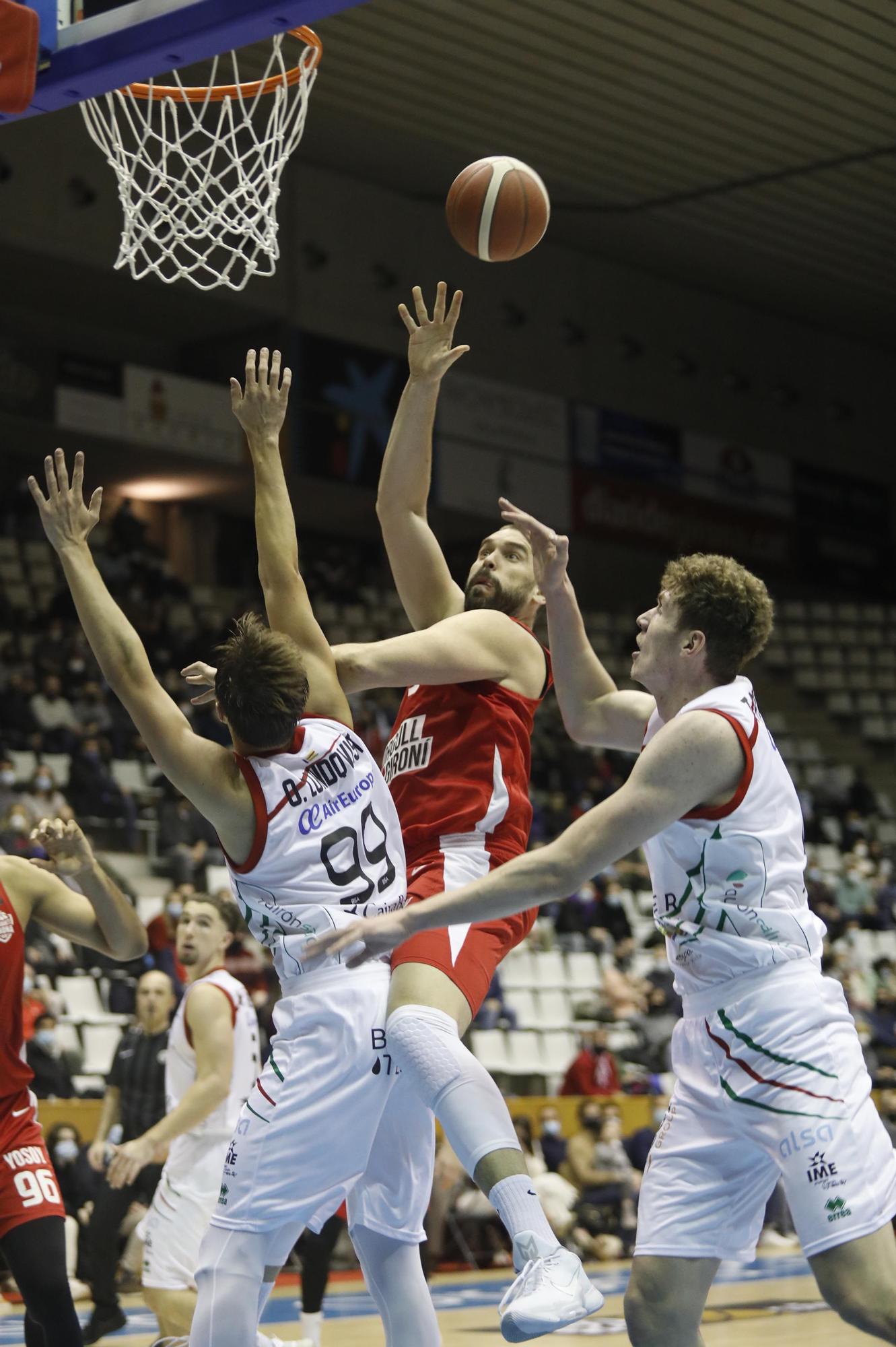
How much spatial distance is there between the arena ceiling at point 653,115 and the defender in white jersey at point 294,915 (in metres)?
13.2

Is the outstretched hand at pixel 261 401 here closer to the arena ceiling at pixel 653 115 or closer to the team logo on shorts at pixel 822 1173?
the team logo on shorts at pixel 822 1173

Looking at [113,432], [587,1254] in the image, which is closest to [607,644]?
[113,432]

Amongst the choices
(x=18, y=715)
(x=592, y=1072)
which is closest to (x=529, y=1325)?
(x=592, y=1072)

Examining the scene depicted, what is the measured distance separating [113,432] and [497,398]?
5578 millimetres

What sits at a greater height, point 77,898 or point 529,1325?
point 77,898

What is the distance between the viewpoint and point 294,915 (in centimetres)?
408

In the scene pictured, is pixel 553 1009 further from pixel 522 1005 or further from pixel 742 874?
pixel 742 874

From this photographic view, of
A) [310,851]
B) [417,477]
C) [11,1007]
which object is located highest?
[417,477]

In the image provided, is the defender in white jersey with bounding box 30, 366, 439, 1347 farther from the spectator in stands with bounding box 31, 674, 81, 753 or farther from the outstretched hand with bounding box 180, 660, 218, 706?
the spectator in stands with bounding box 31, 674, 81, 753

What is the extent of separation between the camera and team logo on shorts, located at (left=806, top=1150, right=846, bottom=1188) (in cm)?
363

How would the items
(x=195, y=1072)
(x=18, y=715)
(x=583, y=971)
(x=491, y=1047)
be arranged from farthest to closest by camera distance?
1. (x=18, y=715)
2. (x=583, y=971)
3. (x=491, y=1047)
4. (x=195, y=1072)

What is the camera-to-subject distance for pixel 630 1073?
1323 cm

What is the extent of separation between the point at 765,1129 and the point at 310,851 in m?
1.25

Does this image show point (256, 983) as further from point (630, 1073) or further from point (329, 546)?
point (329, 546)
